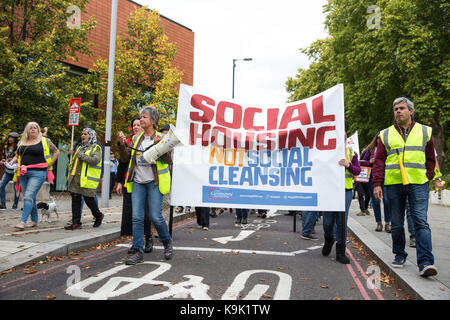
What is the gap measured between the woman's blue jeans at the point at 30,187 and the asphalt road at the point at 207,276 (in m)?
1.75

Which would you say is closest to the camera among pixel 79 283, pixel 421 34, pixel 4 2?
pixel 79 283

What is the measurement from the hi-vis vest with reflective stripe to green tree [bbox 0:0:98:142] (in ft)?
45.0

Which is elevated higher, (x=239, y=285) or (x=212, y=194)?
(x=212, y=194)

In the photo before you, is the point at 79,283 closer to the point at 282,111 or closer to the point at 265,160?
the point at 265,160

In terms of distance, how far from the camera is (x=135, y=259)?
509cm

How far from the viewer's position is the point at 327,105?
5746 millimetres

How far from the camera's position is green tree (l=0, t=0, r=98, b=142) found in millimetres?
14883

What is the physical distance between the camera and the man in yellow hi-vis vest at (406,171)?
452 centimetres

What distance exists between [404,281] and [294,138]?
2.49 metres

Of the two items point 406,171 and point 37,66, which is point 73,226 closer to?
point 406,171

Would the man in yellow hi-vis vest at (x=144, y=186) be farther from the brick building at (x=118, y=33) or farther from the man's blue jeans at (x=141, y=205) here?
the brick building at (x=118, y=33)

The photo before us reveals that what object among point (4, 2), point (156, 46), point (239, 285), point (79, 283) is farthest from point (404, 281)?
point (156, 46)

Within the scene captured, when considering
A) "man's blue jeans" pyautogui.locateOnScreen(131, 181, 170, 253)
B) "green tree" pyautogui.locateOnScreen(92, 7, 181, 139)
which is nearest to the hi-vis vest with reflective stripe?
"man's blue jeans" pyautogui.locateOnScreen(131, 181, 170, 253)

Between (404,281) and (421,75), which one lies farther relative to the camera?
(421,75)
